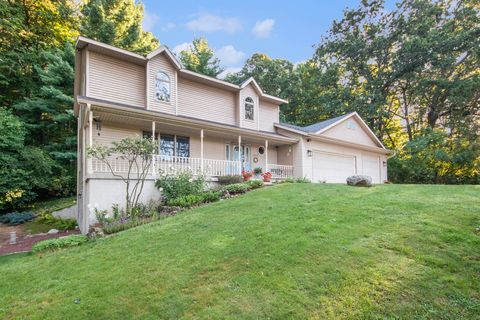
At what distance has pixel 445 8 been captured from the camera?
2159cm

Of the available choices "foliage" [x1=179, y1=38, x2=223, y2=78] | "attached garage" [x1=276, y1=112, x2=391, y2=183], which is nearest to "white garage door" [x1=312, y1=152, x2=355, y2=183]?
"attached garage" [x1=276, y1=112, x2=391, y2=183]

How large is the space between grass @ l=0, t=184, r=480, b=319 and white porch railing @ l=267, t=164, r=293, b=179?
29.1 ft

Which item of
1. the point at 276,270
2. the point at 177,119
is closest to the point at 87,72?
the point at 177,119

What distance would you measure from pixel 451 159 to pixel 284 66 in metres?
16.9

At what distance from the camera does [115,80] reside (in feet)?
41.9

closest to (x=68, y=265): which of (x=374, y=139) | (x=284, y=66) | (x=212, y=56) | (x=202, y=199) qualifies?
(x=202, y=199)

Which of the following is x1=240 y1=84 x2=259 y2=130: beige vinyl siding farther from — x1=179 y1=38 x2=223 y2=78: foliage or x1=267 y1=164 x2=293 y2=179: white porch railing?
x1=179 y1=38 x2=223 y2=78: foliage

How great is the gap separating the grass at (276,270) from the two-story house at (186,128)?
14.2 feet

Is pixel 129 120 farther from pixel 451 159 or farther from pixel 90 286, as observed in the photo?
pixel 451 159

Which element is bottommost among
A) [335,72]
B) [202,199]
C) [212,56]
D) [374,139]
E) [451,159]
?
[202,199]

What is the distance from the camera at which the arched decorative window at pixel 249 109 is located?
17.0 meters

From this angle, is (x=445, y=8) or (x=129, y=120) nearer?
(x=129, y=120)

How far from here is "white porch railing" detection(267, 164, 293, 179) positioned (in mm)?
A: 16359

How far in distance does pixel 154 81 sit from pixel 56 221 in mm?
8438
